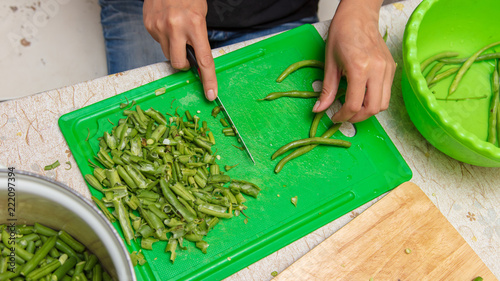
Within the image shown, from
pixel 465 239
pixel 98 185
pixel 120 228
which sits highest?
pixel 98 185

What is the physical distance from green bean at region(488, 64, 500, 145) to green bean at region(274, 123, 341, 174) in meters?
0.84

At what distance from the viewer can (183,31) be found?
186 centimetres

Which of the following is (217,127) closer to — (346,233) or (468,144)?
(346,233)

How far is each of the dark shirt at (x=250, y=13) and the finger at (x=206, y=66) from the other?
0.52 m

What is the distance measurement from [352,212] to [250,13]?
1393 millimetres

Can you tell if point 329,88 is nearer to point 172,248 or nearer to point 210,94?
point 210,94

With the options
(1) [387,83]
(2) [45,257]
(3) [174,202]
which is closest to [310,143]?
(1) [387,83]

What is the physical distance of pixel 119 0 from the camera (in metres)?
2.45

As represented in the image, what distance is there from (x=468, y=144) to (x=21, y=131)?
84.9 inches

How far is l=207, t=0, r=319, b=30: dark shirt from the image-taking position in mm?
2307

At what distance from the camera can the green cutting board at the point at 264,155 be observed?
67.2 inches

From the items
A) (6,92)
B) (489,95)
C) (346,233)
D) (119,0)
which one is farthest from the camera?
(6,92)

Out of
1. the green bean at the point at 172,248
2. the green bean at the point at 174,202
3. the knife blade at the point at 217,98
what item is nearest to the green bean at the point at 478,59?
the knife blade at the point at 217,98

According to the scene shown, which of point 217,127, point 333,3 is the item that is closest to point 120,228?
point 217,127
